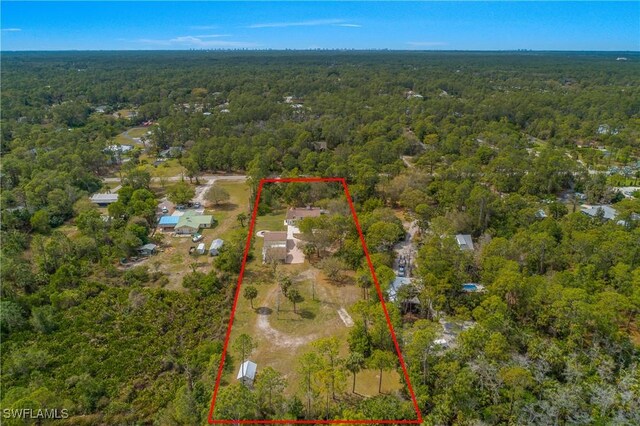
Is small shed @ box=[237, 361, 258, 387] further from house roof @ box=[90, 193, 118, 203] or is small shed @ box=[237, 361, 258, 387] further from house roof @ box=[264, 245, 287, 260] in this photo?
house roof @ box=[90, 193, 118, 203]

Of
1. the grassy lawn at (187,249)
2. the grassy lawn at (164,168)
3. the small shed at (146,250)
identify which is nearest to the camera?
the grassy lawn at (187,249)

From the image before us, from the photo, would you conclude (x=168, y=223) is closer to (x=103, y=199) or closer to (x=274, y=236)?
(x=103, y=199)

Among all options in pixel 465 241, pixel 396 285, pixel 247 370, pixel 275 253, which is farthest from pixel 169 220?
pixel 465 241

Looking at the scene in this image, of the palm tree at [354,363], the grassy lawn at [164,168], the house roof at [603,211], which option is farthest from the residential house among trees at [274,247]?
the house roof at [603,211]

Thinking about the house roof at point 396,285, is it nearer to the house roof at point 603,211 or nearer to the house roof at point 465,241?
the house roof at point 465,241

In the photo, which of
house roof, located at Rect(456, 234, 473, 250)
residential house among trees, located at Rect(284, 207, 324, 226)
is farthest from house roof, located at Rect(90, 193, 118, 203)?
house roof, located at Rect(456, 234, 473, 250)
